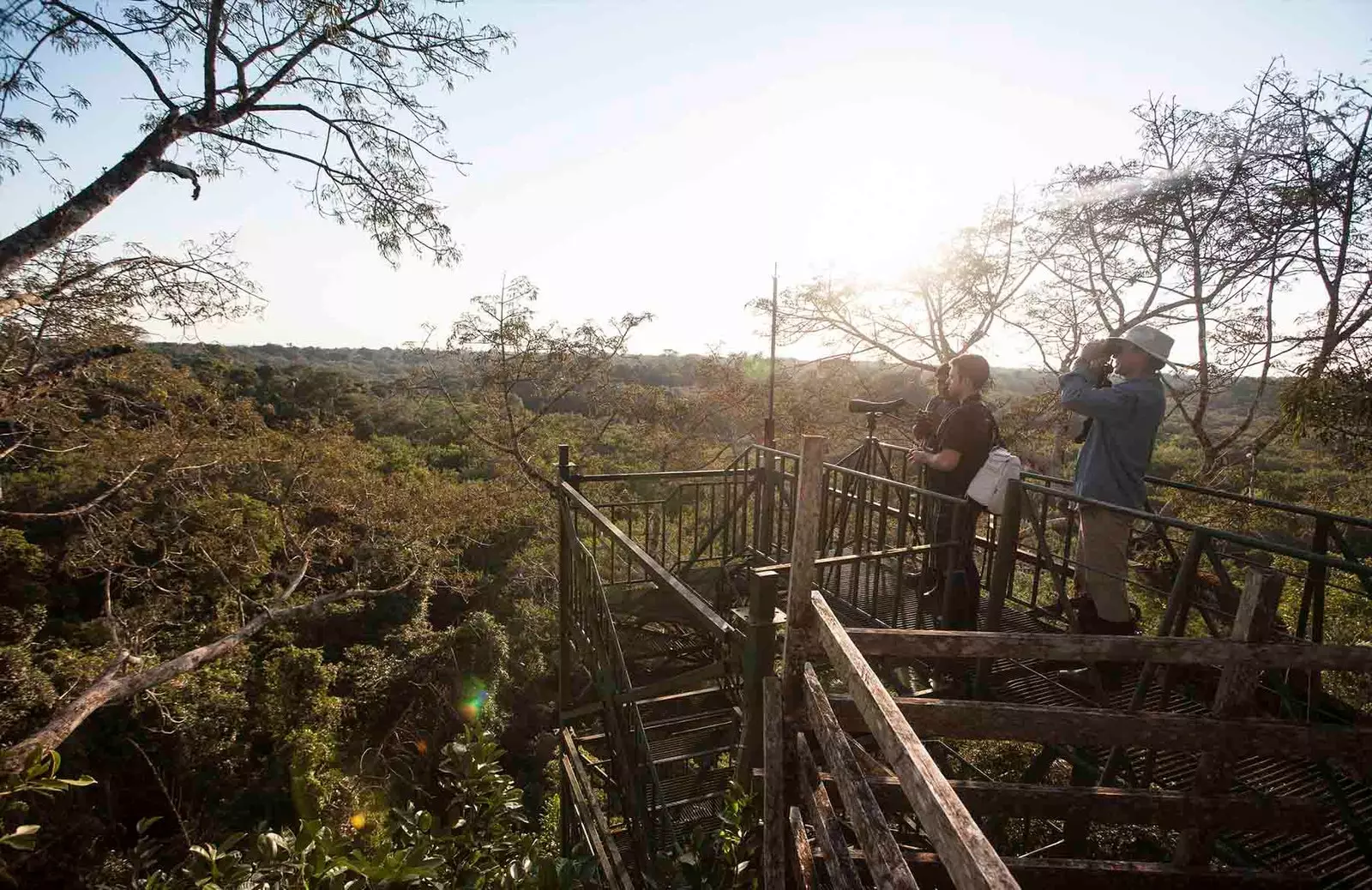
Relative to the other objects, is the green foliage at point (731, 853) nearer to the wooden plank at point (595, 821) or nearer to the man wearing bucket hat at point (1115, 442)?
the wooden plank at point (595, 821)

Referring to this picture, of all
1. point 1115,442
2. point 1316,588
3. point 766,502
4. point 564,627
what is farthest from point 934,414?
point 564,627

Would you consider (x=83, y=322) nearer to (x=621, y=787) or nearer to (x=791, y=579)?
(x=621, y=787)

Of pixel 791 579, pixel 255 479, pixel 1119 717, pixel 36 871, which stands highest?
pixel 791 579

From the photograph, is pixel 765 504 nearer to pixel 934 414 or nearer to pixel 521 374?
pixel 934 414

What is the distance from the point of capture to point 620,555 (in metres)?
18.6

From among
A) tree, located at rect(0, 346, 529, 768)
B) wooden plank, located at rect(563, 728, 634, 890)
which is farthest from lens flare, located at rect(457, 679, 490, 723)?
wooden plank, located at rect(563, 728, 634, 890)

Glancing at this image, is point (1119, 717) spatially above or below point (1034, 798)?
above

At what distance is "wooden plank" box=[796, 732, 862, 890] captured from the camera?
5.54ft

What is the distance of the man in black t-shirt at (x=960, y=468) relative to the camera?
3.77m

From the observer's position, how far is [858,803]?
1.50m

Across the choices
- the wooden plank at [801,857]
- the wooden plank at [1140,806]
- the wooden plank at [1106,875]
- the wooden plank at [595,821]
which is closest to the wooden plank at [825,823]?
the wooden plank at [801,857]

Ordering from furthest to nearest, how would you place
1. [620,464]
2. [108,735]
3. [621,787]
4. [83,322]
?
1. [620,464]
2. [108,735]
3. [83,322]
4. [621,787]

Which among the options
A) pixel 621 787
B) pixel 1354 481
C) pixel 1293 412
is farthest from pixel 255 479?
pixel 1354 481

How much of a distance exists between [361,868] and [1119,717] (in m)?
2.58
